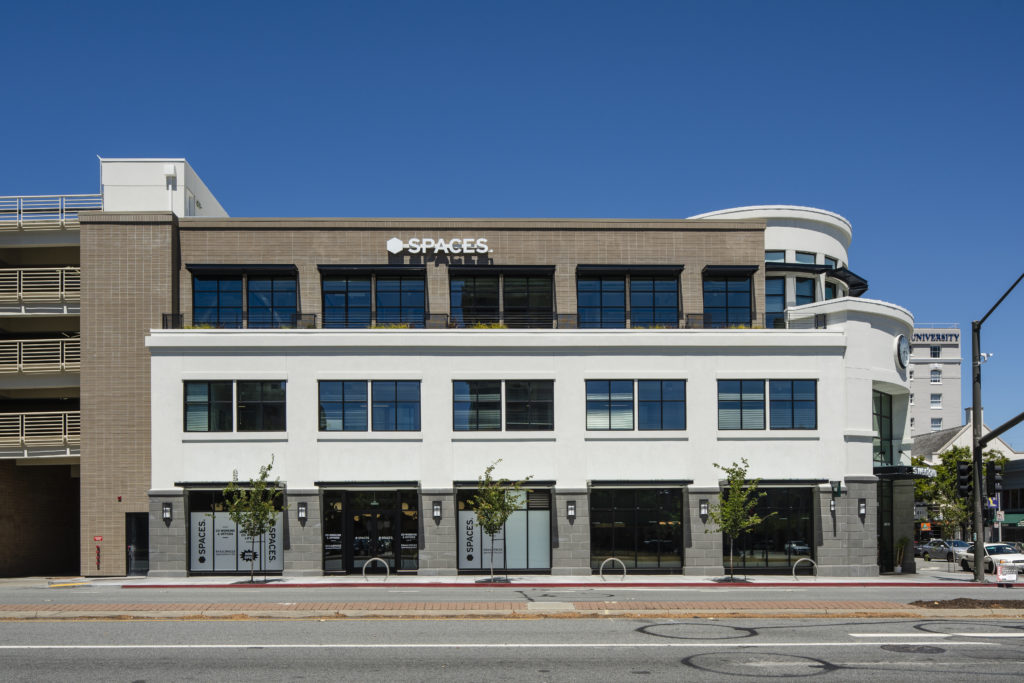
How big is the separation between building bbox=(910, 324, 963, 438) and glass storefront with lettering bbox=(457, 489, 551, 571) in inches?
3616

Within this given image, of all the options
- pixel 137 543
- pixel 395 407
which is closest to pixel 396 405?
pixel 395 407

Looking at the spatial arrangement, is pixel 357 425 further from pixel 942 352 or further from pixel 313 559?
pixel 942 352

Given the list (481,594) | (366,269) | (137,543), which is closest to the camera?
(481,594)

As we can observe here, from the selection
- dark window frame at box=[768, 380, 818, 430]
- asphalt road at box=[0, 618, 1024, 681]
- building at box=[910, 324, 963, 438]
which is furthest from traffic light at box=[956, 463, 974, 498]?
building at box=[910, 324, 963, 438]

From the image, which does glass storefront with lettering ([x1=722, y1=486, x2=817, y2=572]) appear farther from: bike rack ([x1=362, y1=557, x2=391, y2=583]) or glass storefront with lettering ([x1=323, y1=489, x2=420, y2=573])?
bike rack ([x1=362, y1=557, x2=391, y2=583])

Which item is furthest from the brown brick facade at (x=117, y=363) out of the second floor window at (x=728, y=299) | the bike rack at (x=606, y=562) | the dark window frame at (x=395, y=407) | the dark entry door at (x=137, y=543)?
the second floor window at (x=728, y=299)

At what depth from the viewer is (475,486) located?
35562mm

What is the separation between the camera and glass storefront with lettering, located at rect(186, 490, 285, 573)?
35.2m

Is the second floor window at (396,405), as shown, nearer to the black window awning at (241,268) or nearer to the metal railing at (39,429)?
the black window awning at (241,268)

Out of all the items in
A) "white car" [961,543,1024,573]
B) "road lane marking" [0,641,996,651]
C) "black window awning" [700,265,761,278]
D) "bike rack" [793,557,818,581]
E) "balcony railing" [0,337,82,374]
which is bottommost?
"white car" [961,543,1024,573]

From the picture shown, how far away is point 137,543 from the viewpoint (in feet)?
121

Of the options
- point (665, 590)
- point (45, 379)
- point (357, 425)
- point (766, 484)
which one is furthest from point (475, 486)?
point (45, 379)

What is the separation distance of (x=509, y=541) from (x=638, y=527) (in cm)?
499

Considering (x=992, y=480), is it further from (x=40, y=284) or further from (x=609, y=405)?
(x=40, y=284)
